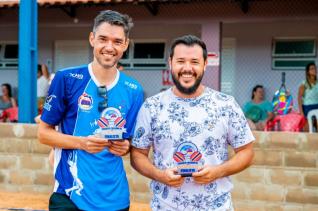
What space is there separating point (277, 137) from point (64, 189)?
13.1 feet

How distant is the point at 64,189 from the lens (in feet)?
9.36

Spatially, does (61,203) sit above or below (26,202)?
above

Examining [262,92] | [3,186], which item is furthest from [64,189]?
[262,92]

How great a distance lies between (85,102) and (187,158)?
635 millimetres

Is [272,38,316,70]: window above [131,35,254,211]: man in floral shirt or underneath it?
above

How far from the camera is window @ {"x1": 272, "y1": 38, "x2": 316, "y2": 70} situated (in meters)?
11.2

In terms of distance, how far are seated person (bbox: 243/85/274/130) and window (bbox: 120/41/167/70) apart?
2.63m

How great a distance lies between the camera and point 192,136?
267 cm

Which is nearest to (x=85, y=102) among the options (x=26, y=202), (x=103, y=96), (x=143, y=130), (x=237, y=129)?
(x=103, y=96)

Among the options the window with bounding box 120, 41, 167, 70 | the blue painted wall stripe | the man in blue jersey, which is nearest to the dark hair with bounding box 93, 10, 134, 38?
the man in blue jersey

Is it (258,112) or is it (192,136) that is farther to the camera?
(258,112)

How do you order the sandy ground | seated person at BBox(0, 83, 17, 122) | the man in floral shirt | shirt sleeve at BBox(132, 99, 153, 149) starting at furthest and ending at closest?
1. seated person at BBox(0, 83, 17, 122)
2. the sandy ground
3. shirt sleeve at BBox(132, 99, 153, 149)
4. the man in floral shirt

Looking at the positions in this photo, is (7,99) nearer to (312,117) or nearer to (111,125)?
(312,117)

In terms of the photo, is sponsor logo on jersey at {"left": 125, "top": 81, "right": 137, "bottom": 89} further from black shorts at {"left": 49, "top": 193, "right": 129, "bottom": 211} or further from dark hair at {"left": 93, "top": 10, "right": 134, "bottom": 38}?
black shorts at {"left": 49, "top": 193, "right": 129, "bottom": 211}
